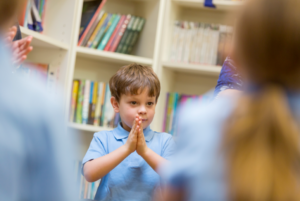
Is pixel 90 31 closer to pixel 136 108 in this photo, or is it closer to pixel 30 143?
pixel 136 108

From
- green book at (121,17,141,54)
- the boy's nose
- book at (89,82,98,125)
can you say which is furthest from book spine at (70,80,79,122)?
the boy's nose

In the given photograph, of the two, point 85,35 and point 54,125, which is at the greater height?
point 85,35

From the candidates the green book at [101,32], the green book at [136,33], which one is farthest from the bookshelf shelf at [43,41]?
the green book at [136,33]

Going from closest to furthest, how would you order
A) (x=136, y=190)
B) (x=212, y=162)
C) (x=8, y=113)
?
(x=8, y=113) → (x=212, y=162) → (x=136, y=190)

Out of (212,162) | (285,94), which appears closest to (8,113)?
(212,162)

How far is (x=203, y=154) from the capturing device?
0.55 m

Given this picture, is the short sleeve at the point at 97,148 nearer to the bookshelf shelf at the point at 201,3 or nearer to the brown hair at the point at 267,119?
the brown hair at the point at 267,119

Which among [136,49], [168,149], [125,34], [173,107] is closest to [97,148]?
[168,149]

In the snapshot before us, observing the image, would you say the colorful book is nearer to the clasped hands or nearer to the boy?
the boy

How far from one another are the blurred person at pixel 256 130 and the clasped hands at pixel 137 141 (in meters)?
0.61

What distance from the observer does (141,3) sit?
7.71 feet

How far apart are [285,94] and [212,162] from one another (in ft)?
0.53

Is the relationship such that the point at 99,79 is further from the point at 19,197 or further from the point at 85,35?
the point at 19,197

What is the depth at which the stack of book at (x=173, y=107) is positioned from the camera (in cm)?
216
